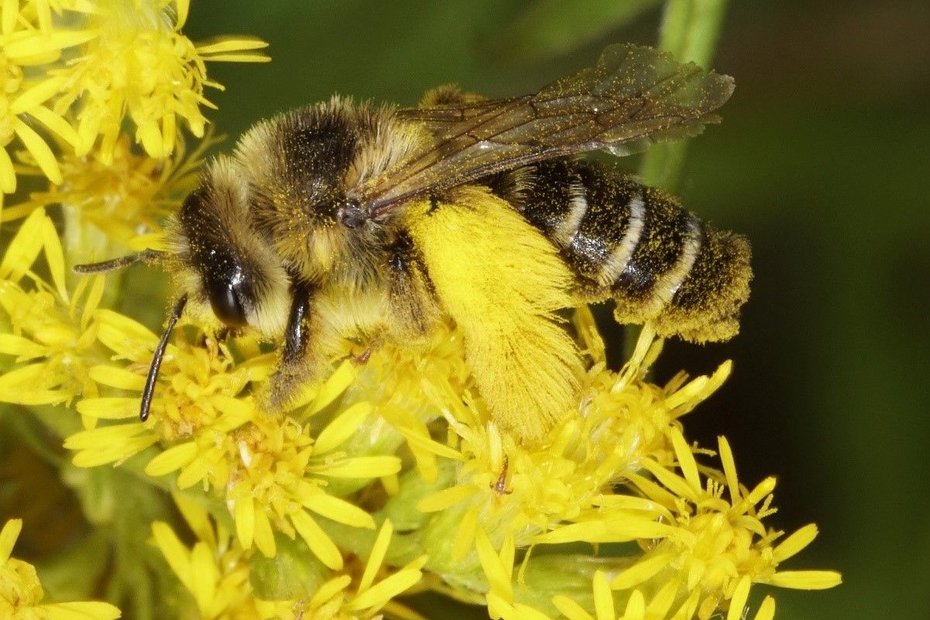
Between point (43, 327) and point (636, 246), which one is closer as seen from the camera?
point (636, 246)

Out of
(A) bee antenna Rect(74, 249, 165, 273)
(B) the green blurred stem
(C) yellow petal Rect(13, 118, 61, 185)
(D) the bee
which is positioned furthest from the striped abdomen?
(C) yellow petal Rect(13, 118, 61, 185)

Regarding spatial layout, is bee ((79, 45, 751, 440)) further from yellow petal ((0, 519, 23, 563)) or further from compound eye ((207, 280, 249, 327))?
yellow petal ((0, 519, 23, 563))

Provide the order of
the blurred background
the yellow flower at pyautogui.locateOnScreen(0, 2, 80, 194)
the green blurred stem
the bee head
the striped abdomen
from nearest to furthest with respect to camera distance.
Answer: the bee head < the striped abdomen < the yellow flower at pyautogui.locateOnScreen(0, 2, 80, 194) < the green blurred stem < the blurred background

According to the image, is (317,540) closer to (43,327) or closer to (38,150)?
(43,327)

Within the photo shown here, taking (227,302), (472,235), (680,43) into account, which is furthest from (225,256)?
(680,43)

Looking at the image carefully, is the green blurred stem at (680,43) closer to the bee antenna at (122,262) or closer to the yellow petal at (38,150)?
the bee antenna at (122,262)

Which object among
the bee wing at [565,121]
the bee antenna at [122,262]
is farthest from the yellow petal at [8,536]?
the bee wing at [565,121]

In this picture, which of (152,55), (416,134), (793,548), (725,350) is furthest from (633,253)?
(725,350)
